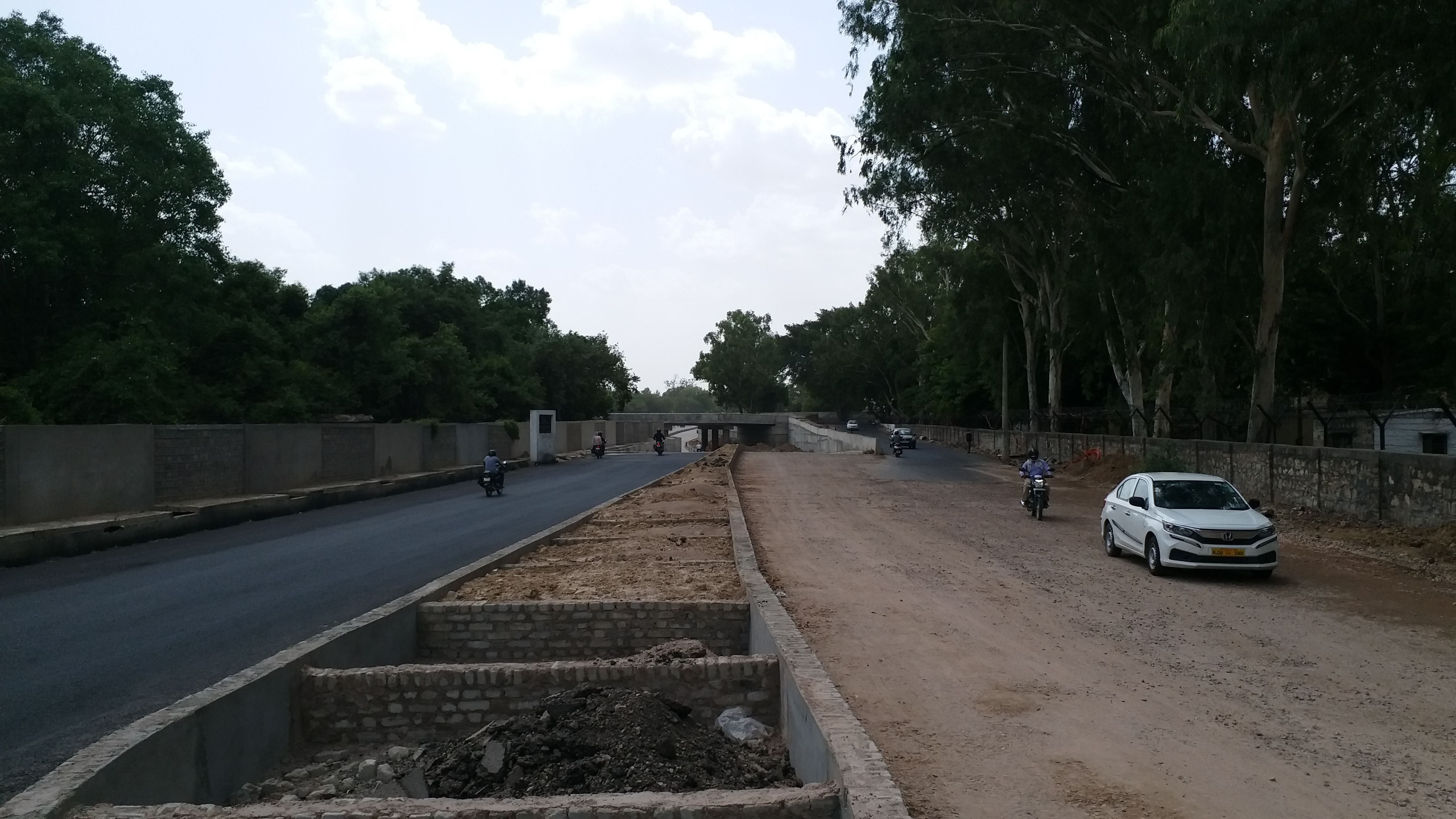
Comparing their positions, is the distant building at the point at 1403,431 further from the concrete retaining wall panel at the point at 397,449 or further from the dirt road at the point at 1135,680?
the concrete retaining wall panel at the point at 397,449

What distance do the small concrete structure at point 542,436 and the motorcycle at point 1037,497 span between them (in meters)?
32.4

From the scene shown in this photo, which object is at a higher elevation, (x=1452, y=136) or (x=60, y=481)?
(x=1452, y=136)

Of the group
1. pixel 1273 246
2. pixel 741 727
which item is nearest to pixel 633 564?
pixel 741 727

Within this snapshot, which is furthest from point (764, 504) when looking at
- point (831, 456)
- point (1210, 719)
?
point (831, 456)

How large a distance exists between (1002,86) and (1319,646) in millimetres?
24927

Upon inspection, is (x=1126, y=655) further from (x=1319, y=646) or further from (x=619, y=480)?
(x=619, y=480)

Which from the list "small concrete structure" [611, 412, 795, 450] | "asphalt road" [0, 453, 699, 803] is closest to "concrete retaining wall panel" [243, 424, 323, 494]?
"asphalt road" [0, 453, 699, 803]

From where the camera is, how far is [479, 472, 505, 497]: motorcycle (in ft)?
105

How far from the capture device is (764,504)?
28453 millimetres

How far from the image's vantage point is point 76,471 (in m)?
20.5

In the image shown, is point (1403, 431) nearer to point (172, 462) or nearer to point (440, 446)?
point (440, 446)

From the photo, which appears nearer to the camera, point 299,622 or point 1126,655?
point 1126,655

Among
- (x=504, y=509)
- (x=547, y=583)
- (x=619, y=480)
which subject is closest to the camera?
(x=547, y=583)

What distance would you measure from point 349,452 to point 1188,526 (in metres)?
26.1
